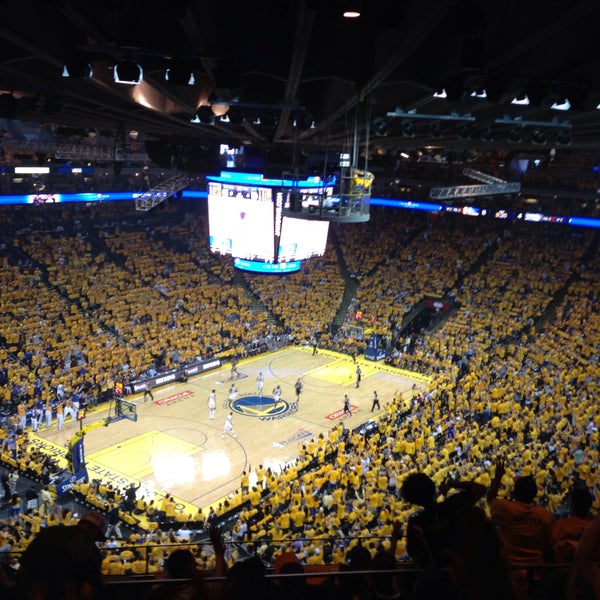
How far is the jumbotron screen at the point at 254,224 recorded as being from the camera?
24.1 metres

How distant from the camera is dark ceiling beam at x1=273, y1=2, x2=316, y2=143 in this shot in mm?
7091

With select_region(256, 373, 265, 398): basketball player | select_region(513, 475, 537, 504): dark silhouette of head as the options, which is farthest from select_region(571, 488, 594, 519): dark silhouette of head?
select_region(256, 373, 265, 398): basketball player

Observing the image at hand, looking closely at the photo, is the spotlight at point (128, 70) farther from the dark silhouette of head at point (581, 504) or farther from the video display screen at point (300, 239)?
the video display screen at point (300, 239)

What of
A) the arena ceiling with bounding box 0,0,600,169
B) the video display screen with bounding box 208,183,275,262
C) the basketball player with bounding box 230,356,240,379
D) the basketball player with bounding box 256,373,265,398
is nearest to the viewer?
the arena ceiling with bounding box 0,0,600,169

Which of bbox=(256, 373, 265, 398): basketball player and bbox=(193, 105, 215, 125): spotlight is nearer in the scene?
bbox=(193, 105, 215, 125): spotlight

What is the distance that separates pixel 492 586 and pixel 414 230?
38409 mm

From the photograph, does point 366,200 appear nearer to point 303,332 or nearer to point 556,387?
point 556,387

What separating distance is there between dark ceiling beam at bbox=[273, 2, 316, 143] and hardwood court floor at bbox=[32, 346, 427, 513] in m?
10.9

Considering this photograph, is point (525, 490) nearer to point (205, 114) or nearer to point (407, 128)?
point (407, 128)

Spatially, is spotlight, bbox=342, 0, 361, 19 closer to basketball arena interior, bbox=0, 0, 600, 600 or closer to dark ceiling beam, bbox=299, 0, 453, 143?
basketball arena interior, bbox=0, 0, 600, 600

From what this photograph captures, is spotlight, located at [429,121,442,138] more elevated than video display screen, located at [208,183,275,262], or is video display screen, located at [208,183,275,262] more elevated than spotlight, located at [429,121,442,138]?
spotlight, located at [429,121,442,138]

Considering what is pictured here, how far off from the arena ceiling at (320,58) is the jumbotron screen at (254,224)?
9.50m

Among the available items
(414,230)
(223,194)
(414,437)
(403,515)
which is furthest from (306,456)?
(414,230)

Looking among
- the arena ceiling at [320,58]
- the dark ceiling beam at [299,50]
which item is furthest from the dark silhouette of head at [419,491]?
the dark ceiling beam at [299,50]
